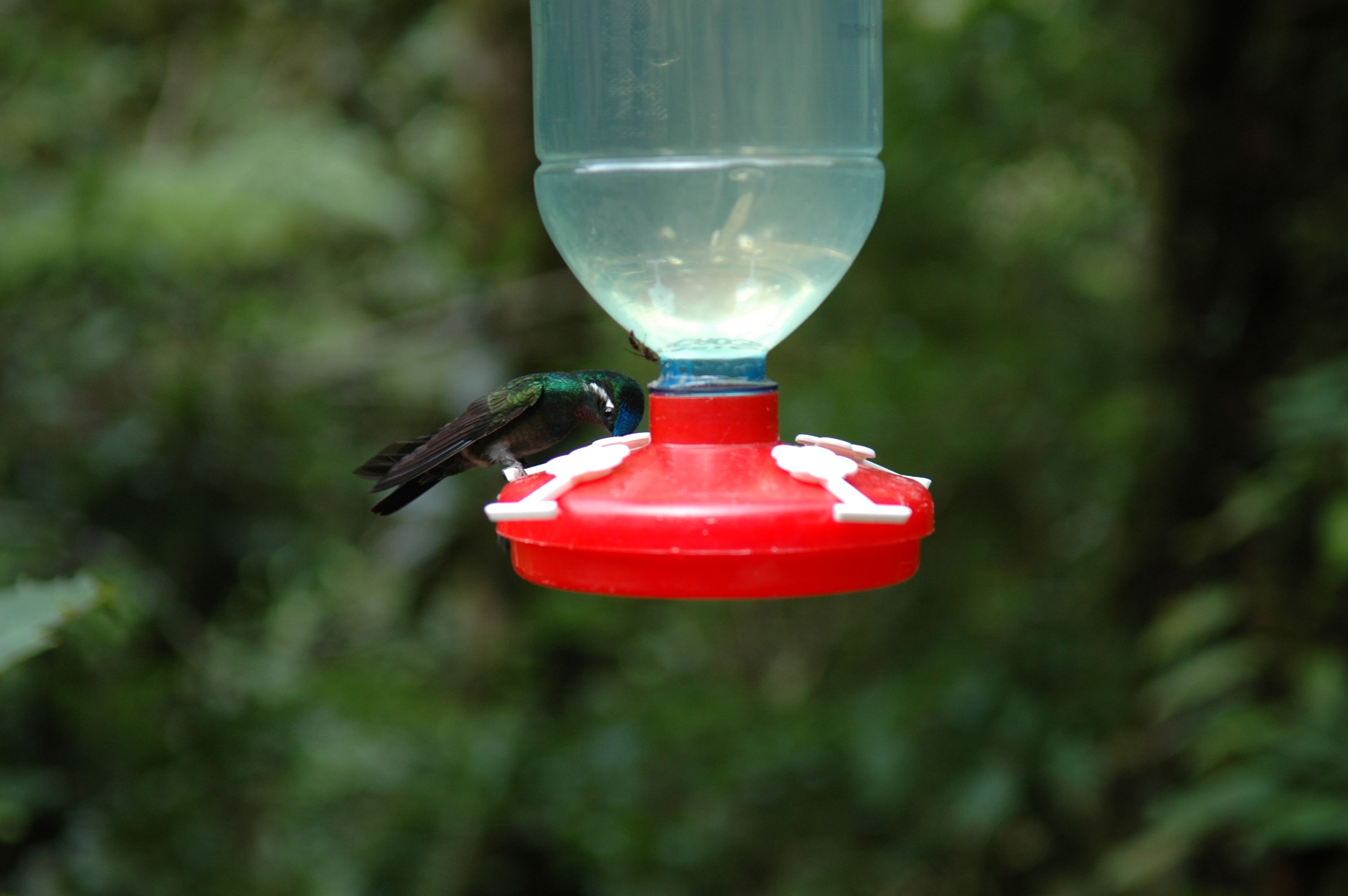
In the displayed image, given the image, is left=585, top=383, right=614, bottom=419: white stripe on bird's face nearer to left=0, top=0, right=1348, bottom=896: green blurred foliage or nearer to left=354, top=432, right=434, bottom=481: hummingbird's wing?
left=354, top=432, right=434, bottom=481: hummingbird's wing

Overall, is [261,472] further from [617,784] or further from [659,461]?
[659,461]

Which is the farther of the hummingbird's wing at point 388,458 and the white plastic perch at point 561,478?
the hummingbird's wing at point 388,458

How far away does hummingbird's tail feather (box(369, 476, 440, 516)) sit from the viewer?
1.43 m

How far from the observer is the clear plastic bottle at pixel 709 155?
67.4 inches

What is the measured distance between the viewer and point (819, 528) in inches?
49.7

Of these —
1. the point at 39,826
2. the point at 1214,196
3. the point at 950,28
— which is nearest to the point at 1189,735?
the point at 1214,196

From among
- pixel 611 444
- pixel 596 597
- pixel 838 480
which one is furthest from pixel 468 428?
pixel 596 597

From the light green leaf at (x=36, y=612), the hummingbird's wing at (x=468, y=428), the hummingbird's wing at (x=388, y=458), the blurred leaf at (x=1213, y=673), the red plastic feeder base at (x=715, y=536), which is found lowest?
the blurred leaf at (x=1213, y=673)

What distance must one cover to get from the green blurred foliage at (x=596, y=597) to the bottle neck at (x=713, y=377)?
133 cm

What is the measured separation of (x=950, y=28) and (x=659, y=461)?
263 centimetres

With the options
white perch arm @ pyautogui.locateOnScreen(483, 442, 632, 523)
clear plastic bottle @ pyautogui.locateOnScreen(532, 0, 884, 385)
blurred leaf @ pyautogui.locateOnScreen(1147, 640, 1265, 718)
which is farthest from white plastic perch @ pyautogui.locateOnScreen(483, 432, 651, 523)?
blurred leaf @ pyautogui.locateOnScreen(1147, 640, 1265, 718)

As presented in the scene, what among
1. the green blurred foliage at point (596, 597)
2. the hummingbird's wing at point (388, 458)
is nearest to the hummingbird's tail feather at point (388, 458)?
the hummingbird's wing at point (388, 458)

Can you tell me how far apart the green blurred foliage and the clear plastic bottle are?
118 cm

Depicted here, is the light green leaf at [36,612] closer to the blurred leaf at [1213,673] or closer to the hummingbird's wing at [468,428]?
the hummingbird's wing at [468,428]
